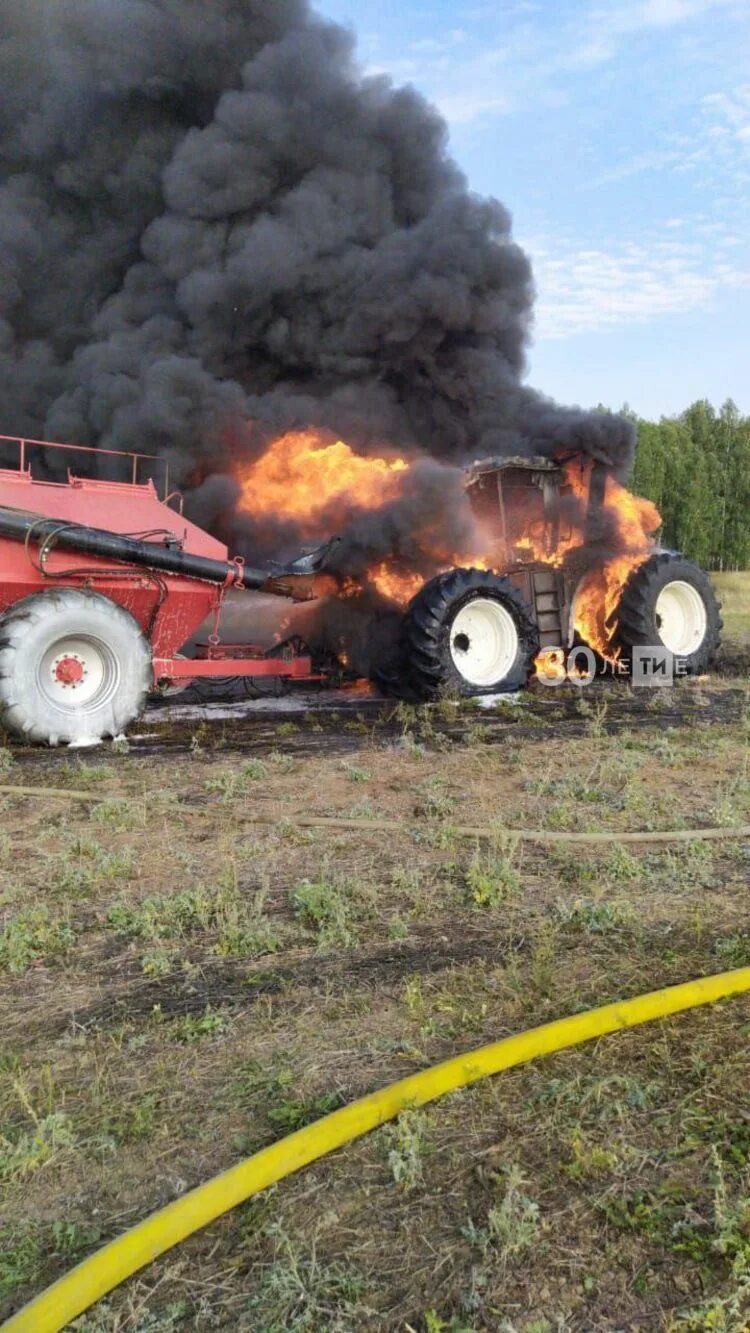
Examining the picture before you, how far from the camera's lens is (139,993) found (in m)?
3.12

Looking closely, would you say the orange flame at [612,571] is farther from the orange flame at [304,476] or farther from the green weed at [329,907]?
the green weed at [329,907]

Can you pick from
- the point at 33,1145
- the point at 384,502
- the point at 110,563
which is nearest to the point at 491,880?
the point at 33,1145

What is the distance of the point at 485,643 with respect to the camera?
35.4ft

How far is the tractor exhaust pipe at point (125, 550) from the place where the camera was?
25.8 feet

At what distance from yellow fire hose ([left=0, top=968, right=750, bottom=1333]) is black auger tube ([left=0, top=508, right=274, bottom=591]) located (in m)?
6.58

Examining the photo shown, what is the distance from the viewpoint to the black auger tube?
7.86 meters

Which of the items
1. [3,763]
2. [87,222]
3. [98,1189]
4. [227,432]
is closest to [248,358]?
[227,432]

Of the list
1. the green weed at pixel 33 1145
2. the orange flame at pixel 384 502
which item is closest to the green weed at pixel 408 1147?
the green weed at pixel 33 1145

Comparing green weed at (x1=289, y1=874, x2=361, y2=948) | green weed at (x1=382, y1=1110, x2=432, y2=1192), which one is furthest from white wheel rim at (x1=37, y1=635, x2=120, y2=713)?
green weed at (x1=382, y1=1110, x2=432, y2=1192)

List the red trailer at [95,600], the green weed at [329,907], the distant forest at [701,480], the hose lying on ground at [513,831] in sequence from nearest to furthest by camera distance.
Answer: the green weed at [329,907] < the hose lying on ground at [513,831] < the red trailer at [95,600] < the distant forest at [701,480]

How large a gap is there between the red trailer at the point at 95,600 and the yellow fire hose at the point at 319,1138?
6073mm

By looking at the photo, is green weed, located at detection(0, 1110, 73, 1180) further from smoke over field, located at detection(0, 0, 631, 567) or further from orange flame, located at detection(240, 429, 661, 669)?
smoke over field, located at detection(0, 0, 631, 567)

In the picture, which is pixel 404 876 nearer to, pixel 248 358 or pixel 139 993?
pixel 139 993

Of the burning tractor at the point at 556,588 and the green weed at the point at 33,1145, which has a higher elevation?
the burning tractor at the point at 556,588
